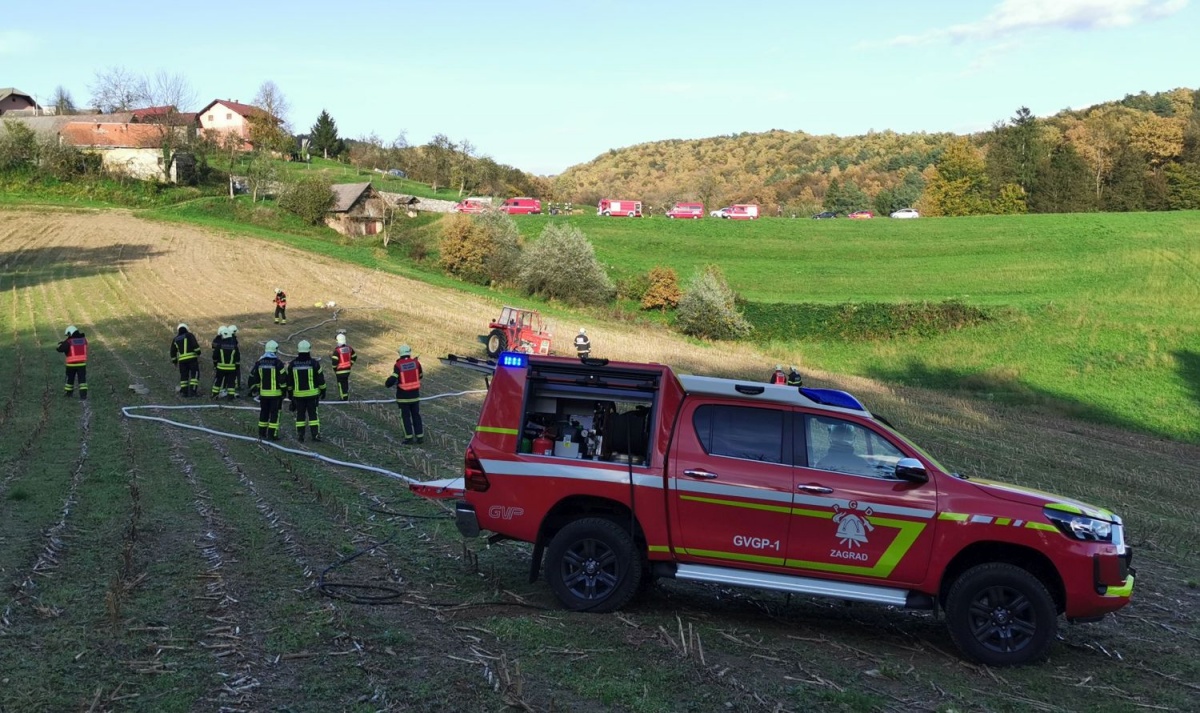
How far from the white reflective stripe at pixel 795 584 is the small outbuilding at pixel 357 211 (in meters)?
61.8

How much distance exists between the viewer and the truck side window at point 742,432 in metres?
8.46

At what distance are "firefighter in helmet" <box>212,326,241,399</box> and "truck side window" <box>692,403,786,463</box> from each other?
1549 cm

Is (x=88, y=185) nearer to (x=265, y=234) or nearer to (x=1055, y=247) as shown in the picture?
(x=265, y=234)

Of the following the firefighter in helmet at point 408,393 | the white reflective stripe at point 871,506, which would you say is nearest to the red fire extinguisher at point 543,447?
the white reflective stripe at point 871,506

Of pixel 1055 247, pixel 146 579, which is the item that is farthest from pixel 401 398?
pixel 1055 247

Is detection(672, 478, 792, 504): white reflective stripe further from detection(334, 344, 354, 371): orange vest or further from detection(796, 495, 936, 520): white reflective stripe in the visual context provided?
detection(334, 344, 354, 371): orange vest

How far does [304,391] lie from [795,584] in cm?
1125

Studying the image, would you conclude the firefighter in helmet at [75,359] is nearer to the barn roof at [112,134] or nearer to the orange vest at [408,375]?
the orange vest at [408,375]

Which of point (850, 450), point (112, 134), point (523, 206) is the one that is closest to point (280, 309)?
point (850, 450)

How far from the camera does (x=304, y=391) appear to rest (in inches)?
669

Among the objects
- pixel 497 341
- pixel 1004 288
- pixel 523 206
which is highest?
pixel 523 206

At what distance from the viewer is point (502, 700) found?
6.41 meters

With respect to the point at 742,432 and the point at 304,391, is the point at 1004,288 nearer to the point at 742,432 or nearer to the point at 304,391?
the point at 304,391

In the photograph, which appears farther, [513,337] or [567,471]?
[513,337]
